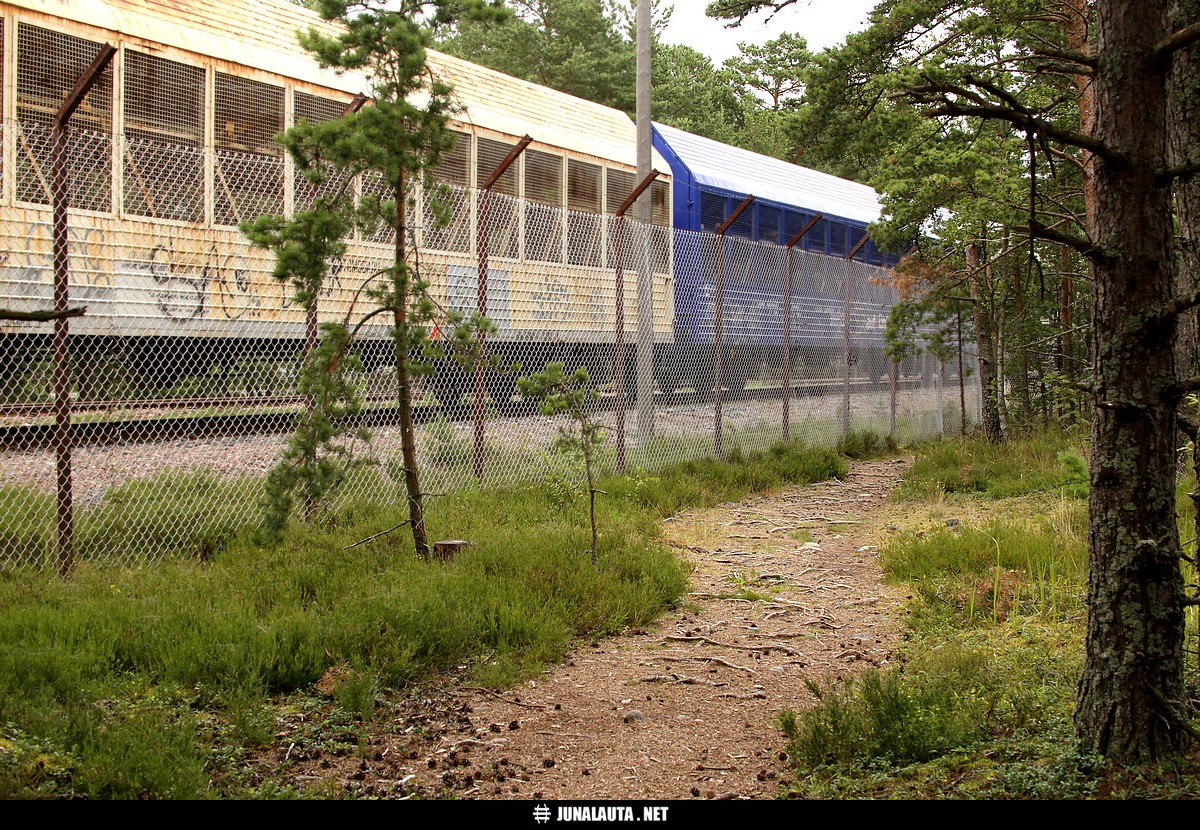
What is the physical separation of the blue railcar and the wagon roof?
1.11 metres

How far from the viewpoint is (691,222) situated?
1412 centimetres

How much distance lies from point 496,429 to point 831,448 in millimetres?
5563

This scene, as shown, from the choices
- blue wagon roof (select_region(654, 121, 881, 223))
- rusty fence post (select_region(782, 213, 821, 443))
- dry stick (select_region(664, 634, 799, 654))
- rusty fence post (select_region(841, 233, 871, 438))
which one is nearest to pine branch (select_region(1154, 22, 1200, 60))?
dry stick (select_region(664, 634, 799, 654))

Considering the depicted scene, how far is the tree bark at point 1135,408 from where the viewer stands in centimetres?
292

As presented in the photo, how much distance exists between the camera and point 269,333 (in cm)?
790

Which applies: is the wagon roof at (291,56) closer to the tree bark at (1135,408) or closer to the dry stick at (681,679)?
the dry stick at (681,679)

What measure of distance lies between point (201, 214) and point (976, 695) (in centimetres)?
675

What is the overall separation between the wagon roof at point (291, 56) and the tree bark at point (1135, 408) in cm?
420

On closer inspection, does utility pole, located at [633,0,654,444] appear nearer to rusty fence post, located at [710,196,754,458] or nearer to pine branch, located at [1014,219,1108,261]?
rusty fence post, located at [710,196,754,458]

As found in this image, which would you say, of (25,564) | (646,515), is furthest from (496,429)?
(25,564)

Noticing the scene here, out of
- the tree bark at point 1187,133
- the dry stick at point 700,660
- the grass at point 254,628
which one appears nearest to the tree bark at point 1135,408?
the tree bark at point 1187,133

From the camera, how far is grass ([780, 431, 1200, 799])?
2.99m

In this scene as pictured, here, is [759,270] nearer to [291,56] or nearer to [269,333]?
[291,56]

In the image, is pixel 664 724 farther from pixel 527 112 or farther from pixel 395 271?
pixel 527 112
